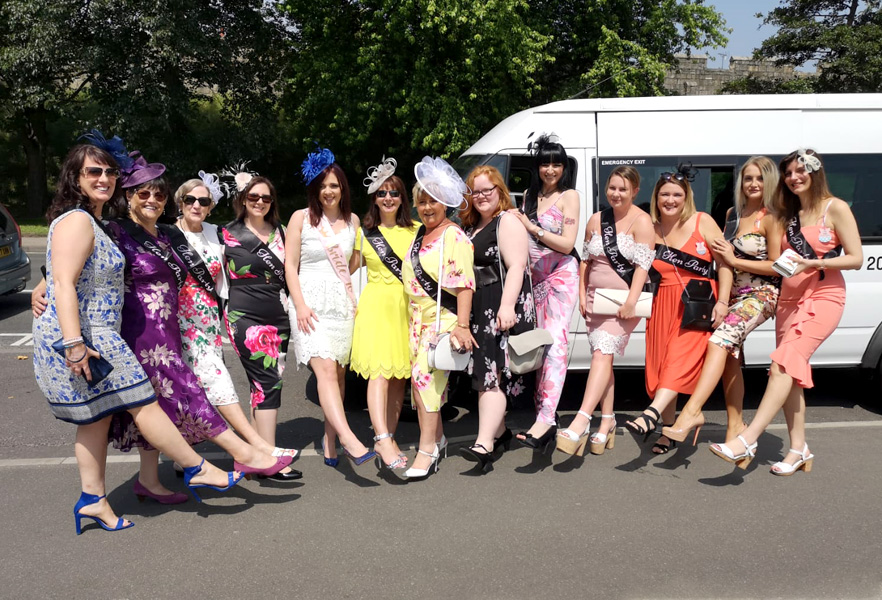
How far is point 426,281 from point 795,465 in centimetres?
254

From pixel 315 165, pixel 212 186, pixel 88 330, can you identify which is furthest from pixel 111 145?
pixel 315 165

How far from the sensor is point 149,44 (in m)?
18.3

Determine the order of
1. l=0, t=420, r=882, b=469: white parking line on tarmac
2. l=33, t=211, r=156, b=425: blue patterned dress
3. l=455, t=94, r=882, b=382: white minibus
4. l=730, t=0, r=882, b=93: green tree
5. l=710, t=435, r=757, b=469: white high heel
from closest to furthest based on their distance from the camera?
l=33, t=211, r=156, b=425: blue patterned dress → l=710, t=435, r=757, b=469: white high heel → l=0, t=420, r=882, b=469: white parking line on tarmac → l=455, t=94, r=882, b=382: white minibus → l=730, t=0, r=882, b=93: green tree

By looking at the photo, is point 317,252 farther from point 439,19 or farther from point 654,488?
point 439,19

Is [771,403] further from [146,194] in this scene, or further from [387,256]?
[146,194]

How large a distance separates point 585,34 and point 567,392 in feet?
51.9

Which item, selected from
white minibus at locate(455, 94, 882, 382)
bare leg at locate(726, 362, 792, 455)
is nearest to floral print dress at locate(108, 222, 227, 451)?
white minibus at locate(455, 94, 882, 382)

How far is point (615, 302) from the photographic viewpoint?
4668 millimetres

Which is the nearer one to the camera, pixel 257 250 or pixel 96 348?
pixel 96 348

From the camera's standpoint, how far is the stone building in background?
84.1 ft

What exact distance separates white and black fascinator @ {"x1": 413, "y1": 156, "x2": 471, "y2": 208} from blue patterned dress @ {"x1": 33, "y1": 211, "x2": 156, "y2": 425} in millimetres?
1661

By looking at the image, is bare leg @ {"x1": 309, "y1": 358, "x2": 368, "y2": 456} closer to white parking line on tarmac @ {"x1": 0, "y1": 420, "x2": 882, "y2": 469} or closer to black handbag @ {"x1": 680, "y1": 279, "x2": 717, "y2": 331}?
white parking line on tarmac @ {"x1": 0, "y1": 420, "x2": 882, "y2": 469}

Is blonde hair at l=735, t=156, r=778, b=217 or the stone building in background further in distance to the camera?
the stone building in background

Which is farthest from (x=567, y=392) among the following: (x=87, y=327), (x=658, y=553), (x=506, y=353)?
(x=87, y=327)
